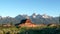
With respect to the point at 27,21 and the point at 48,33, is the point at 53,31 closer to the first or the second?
the point at 48,33

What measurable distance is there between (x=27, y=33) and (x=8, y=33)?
469 cm

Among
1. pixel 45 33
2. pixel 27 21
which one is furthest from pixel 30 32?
pixel 27 21

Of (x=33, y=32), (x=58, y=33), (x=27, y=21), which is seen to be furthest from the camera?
(x=27, y=21)

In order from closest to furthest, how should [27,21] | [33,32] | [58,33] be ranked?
1. [58,33]
2. [33,32]
3. [27,21]

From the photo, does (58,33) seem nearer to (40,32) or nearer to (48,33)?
(48,33)

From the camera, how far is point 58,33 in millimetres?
36875

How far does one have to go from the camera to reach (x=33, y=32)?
129ft

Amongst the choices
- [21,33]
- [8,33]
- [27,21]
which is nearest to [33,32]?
[21,33]

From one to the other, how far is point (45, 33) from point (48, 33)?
0.97m

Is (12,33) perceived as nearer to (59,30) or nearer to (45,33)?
(45,33)

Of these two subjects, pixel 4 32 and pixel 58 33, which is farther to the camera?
pixel 4 32

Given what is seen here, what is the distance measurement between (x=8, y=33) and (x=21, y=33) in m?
3.24

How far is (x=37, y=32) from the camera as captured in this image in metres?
39.8

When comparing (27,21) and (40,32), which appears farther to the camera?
(27,21)
